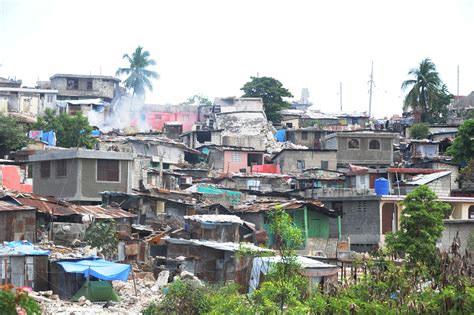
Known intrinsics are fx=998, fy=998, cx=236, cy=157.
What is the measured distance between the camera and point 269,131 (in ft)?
201

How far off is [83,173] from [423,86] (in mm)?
36317

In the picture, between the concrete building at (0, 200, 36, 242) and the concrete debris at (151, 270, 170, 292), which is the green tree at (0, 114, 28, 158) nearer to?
the concrete building at (0, 200, 36, 242)

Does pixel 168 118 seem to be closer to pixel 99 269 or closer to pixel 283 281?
pixel 99 269

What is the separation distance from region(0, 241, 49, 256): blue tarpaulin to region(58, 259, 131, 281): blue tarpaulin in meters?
0.73

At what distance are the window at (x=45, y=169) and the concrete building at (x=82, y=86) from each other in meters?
30.4

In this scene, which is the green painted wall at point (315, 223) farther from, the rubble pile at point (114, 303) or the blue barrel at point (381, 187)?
the rubble pile at point (114, 303)

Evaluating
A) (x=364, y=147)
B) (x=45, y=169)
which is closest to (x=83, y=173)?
(x=45, y=169)

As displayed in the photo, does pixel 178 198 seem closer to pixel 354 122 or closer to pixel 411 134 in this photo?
pixel 411 134

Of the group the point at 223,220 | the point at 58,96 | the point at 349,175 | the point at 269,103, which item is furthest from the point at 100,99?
the point at 223,220

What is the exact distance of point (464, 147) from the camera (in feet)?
160

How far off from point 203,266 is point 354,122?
4107 cm

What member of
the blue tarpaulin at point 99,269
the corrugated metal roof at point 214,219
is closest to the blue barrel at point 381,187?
the corrugated metal roof at point 214,219

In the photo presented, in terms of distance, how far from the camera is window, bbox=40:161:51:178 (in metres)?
37.8

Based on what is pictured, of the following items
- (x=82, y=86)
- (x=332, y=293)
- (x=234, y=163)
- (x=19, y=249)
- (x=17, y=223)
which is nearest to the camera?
(x=332, y=293)
